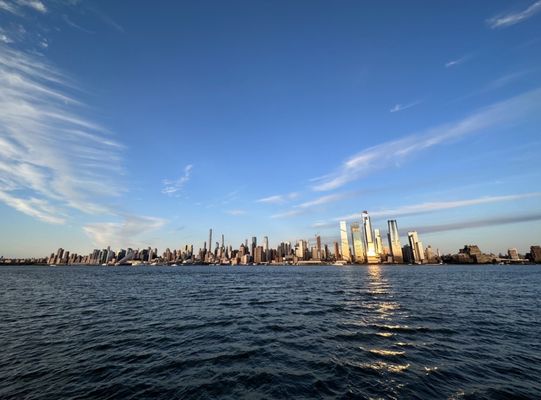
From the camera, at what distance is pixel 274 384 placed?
46.5 feet

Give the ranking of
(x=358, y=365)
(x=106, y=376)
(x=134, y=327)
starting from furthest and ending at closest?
(x=134, y=327), (x=358, y=365), (x=106, y=376)

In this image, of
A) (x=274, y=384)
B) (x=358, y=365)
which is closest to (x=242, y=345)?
(x=274, y=384)

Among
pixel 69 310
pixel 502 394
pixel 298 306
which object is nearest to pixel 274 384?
pixel 502 394

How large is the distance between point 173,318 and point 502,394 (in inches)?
1184

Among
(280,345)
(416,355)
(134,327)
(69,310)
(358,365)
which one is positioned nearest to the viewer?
(358,365)

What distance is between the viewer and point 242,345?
2086 cm

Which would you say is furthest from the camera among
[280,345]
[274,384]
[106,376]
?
[280,345]

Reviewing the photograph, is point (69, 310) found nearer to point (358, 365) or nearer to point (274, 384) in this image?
point (274, 384)

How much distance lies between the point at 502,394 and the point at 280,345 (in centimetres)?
1345

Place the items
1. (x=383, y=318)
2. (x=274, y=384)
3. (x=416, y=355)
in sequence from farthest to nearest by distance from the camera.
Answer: (x=383, y=318)
(x=416, y=355)
(x=274, y=384)

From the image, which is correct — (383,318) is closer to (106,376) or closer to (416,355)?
(416,355)

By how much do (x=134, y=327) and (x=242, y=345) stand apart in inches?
539

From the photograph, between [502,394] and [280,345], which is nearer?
[502,394]

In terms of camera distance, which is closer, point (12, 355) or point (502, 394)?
point (502, 394)
